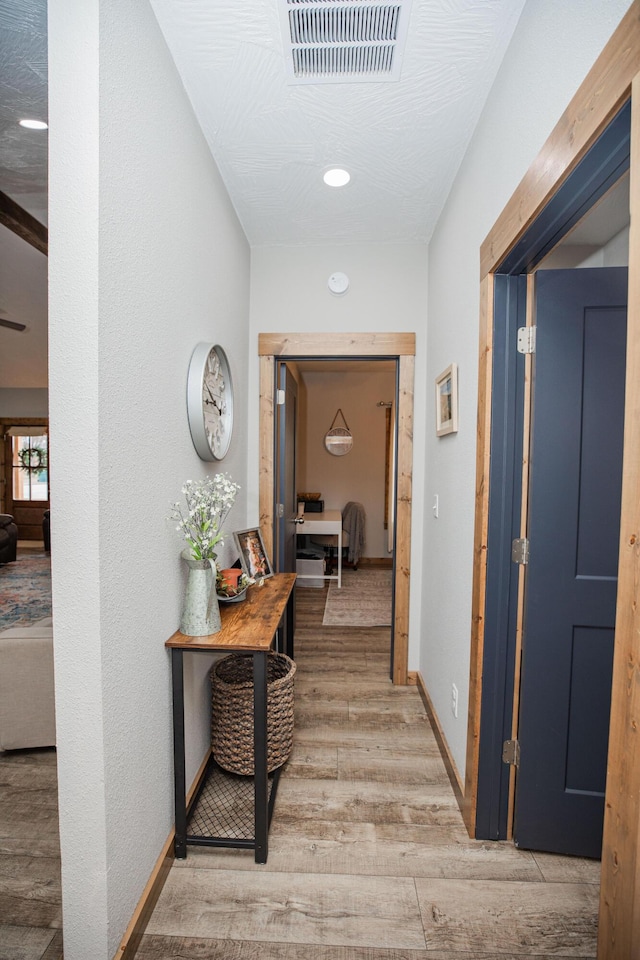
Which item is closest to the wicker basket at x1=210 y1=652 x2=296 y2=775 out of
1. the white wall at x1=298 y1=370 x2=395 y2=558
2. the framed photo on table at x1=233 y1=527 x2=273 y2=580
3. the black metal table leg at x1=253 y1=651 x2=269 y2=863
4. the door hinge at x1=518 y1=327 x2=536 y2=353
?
the black metal table leg at x1=253 y1=651 x2=269 y2=863

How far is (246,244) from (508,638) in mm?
2566

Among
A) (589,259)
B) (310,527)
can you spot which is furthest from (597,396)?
(310,527)

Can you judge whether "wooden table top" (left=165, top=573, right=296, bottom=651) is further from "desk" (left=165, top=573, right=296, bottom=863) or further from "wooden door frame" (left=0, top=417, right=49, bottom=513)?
"wooden door frame" (left=0, top=417, right=49, bottom=513)

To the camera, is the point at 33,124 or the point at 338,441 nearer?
the point at 33,124

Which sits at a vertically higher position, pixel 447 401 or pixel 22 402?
pixel 22 402

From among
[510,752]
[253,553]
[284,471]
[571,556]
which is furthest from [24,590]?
[571,556]

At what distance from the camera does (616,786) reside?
0.81 m

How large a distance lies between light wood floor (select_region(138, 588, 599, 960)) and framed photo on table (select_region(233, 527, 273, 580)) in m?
0.91

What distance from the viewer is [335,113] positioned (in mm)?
1813

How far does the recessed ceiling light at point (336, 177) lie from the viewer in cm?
216

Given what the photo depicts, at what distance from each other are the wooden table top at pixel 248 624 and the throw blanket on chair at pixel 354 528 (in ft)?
12.6

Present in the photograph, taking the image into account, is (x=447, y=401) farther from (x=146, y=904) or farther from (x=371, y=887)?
(x=146, y=904)

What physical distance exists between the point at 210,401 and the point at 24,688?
62.5 inches

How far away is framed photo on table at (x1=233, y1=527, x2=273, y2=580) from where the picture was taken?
244cm
